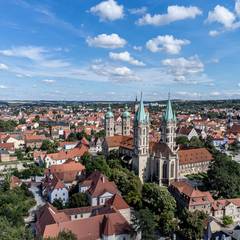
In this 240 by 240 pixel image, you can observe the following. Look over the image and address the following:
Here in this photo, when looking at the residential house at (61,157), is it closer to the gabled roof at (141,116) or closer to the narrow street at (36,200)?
the narrow street at (36,200)

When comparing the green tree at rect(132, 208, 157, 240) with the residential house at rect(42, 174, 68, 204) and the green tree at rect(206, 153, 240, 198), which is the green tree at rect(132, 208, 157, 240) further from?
the green tree at rect(206, 153, 240, 198)

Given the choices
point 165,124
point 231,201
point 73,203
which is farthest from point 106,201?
point 165,124

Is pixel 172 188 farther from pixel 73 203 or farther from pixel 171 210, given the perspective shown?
pixel 73 203

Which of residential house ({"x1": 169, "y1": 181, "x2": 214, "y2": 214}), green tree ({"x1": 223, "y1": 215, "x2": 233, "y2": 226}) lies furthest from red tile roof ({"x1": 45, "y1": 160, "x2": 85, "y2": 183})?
green tree ({"x1": 223, "y1": 215, "x2": 233, "y2": 226})

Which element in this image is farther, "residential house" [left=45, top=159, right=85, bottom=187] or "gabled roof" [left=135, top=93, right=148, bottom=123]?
"gabled roof" [left=135, top=93, right=148, bottom=123]

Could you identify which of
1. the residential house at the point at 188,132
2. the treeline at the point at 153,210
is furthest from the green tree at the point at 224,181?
the residential house at the point at 188,132

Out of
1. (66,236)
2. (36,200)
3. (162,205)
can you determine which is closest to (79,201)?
(36,200)
